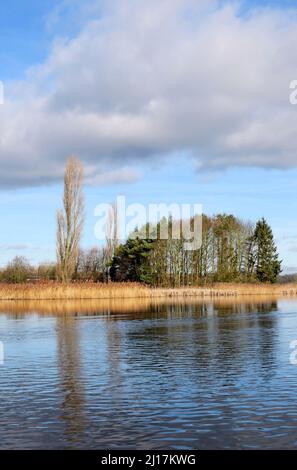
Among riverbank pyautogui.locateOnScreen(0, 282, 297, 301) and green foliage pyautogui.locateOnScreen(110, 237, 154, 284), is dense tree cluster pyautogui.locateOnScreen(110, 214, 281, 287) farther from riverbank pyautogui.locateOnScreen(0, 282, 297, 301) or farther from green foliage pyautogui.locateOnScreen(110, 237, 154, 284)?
riverbank pyautogui.locateOnScreen(0, 282, 297, 301)

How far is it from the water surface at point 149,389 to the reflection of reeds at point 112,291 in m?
23.6

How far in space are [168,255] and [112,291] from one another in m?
12.5

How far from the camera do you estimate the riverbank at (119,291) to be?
46.3m

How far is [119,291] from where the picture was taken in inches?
1927

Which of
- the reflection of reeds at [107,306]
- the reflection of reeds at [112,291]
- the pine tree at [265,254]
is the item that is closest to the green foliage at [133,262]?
the reflection of reeds at [112,291]

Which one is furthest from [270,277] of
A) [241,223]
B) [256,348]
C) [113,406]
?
[113,406]

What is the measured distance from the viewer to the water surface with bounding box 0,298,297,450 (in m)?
8.31

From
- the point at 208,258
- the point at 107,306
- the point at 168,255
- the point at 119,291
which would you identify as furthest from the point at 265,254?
the point at 107,306

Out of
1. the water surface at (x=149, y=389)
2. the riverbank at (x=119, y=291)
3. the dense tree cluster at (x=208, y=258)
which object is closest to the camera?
the water surface at (x=149, y=389)

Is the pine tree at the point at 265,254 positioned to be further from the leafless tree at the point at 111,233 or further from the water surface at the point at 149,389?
the water surface at the point at 149,389
